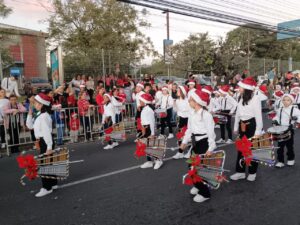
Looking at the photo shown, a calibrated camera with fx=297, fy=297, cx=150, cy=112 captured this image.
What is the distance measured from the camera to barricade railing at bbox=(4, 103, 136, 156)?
8164mm

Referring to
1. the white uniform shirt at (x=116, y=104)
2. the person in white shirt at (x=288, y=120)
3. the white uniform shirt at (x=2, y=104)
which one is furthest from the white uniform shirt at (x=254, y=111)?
the white uniform shirt at (x=2, y=104)

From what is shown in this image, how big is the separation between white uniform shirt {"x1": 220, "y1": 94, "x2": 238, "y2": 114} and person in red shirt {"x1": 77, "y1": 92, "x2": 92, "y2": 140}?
13.9 ft

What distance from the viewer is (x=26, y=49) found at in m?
17.8

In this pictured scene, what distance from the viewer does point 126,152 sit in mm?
7926

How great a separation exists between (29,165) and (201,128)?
2.70m

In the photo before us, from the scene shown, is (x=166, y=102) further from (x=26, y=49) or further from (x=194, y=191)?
(x=26, y=49)

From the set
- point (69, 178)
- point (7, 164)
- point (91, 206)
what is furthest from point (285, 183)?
point (7, 164)

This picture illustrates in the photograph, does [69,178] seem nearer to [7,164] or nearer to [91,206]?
[91,206]

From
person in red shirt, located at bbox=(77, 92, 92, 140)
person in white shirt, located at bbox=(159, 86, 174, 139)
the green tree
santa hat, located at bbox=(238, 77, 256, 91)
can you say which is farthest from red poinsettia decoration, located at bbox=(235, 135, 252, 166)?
the green tree

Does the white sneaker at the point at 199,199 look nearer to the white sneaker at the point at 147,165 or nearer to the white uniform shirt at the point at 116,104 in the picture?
the white sneaker at the point at 147,165

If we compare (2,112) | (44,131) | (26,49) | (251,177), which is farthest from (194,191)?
(26,49)

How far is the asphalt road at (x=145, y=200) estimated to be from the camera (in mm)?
3929

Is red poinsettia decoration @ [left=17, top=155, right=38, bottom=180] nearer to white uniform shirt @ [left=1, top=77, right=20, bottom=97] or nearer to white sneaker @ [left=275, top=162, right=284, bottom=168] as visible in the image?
white sneaker @ [left=275, top=162, right=284, bottom=168]

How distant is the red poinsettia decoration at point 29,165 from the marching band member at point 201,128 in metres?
2.49
